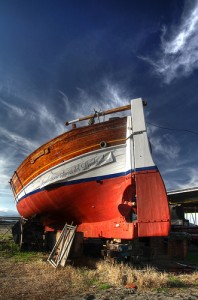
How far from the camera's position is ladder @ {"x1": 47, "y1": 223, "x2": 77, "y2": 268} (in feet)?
25.8

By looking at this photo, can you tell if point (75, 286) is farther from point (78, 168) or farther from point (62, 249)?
point (78, 168)

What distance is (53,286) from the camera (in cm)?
576

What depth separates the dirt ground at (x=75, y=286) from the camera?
5.06m

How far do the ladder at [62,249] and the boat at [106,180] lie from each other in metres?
0.79

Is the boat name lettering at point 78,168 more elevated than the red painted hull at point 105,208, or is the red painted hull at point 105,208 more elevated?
the boat name lettering at point 78,168

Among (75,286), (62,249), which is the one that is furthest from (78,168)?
(75,286)

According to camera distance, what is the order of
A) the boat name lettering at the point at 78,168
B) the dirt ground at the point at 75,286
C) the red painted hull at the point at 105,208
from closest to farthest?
the dirt ground at the point at 75,286, the red painted hull at the point at 105,208, the boat name lettering at the point at 78,168

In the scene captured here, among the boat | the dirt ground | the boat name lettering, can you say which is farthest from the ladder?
the boat name lettering

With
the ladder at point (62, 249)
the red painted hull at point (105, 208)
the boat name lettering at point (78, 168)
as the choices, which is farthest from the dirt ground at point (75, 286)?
the boat name lettering at point (78, 168)

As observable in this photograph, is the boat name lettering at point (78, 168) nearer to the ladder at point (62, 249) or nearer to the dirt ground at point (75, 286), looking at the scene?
the ladder at point (62, 249)

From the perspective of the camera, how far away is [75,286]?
5.79m

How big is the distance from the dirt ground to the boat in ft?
4.57

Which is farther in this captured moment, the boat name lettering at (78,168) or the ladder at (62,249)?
the boat name lettering at (78,168)

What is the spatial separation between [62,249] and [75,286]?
2.61 metres
